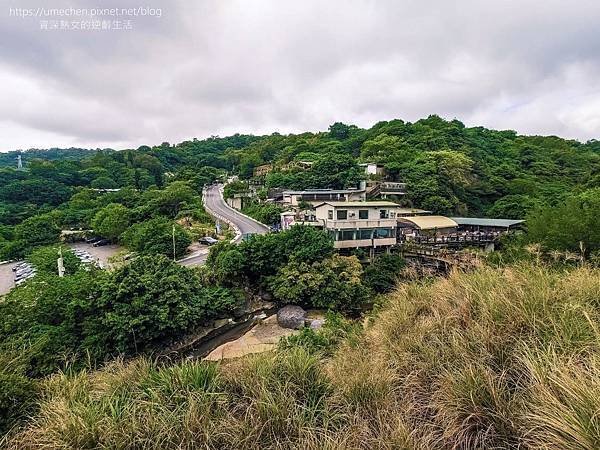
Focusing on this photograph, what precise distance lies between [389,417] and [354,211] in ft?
49.6

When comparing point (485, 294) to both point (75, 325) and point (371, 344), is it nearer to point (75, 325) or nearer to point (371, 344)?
point (371, 344)

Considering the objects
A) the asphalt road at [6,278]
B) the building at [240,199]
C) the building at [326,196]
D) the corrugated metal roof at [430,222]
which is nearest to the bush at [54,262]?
the asphalt road at [6,278]

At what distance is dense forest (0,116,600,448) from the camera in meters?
2.62

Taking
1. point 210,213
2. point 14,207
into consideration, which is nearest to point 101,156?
point 14,207

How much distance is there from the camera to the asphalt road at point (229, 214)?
987 inches

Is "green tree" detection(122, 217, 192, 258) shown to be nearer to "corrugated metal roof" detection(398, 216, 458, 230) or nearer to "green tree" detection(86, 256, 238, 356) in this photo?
"green tree" detection(86, 256, 238, 356)

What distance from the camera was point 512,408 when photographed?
88.6 inches

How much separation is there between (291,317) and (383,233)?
7.78m

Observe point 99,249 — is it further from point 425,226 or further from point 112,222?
point 425,226

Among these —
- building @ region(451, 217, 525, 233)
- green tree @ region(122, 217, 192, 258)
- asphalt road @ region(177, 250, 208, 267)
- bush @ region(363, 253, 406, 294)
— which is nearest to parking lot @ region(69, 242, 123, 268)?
green tree @ region(122, 217, 192, 258)

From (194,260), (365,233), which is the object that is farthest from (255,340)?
(194,260)

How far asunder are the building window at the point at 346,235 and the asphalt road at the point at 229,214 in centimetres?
794

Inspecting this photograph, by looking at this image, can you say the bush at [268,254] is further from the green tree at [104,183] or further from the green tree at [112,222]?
the green tree at [104,183]

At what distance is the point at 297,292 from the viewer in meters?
13.9
